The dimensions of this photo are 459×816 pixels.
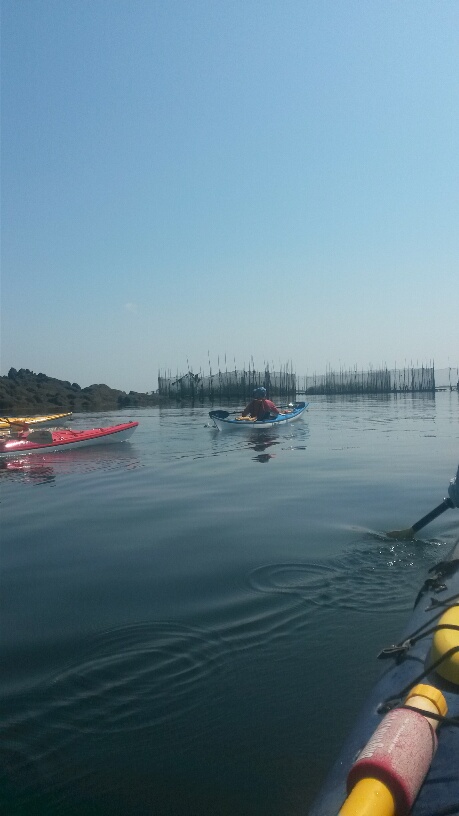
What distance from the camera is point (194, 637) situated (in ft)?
15.6

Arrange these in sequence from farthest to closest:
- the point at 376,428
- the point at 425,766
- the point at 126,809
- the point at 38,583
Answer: the point at 376,428 < the point at 38,583 < the point at 126,809 < the point at 425,766

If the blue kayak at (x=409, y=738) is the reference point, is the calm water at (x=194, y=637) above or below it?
below

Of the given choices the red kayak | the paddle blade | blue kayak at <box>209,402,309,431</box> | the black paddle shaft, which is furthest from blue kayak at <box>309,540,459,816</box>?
blue kayak at <box>209,402,309,431</box>

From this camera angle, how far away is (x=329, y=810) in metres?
2.21

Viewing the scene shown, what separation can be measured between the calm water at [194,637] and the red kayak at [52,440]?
5.60 meters

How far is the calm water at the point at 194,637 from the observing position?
128 inches

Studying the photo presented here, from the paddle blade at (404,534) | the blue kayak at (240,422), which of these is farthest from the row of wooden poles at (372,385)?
the paddle blade at (404,534)

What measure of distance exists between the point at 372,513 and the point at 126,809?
6.21m

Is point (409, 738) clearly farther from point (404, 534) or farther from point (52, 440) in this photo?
point (52, 440)

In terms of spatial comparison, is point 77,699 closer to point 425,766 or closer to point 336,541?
point 425,766

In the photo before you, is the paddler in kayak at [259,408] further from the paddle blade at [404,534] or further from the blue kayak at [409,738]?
the blue kayak at [409,738]

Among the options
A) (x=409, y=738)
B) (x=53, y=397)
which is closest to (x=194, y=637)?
(x=409, y=738)

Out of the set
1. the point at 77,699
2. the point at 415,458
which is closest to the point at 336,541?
the point at 77,699

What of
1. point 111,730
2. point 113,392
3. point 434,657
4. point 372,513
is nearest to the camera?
point 434,657
